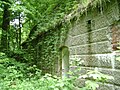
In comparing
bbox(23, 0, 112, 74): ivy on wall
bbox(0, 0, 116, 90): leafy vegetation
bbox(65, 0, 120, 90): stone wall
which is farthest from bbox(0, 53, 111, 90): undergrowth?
bbox(23, 0, 112, 74): ivy on wall

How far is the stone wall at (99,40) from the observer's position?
3.92 metres

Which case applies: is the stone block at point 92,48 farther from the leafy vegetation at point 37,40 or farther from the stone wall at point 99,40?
the leafy vegetation at point 37,40

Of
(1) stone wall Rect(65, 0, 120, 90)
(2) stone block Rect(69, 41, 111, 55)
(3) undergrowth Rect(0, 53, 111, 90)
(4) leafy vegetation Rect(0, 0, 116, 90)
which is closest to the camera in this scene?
(3) undergrowth Rect(0, 53, 111, 90)

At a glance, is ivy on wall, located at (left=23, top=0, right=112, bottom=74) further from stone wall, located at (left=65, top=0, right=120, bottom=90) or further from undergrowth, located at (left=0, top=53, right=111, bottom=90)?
undergrowth, located at (left=0, top=53, right=111, bottom=90)

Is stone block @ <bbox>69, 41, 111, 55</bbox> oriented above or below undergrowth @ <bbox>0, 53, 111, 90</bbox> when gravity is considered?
above

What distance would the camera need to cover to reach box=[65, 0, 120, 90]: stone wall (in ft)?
12.9

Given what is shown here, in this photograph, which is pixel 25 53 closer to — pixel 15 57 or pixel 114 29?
pixel 15 57

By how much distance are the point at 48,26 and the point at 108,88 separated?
4.15m

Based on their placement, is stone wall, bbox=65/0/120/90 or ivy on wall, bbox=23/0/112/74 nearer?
stone wall, bbox=65/0/120/90

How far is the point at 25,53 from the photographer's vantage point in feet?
34.6

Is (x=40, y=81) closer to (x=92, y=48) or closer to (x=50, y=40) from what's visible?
(x=92, y=48)

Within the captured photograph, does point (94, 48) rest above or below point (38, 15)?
below

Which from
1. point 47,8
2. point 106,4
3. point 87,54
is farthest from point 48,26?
point 106,4

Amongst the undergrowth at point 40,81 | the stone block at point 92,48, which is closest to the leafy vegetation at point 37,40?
the undergrowth at point 40,81
